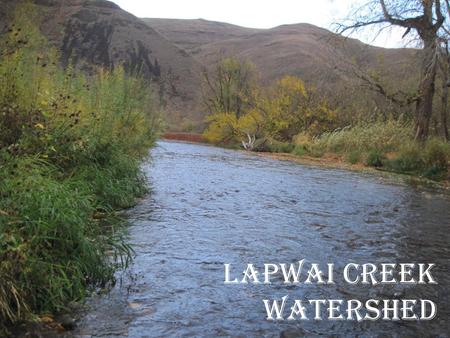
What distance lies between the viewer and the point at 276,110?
1415 inches

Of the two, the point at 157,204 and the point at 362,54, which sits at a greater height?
the point at 362,54

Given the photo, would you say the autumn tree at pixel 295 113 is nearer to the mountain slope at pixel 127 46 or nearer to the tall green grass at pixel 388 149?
the tall green grass at pixel 388 149

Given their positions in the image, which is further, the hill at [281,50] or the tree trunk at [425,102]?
the hill at [281,50]

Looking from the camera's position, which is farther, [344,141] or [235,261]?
[344,141]

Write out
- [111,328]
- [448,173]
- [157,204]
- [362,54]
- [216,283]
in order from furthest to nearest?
1. [362,54]
2. [448,173]
3. [157,204]
4. [216,283]
5. [111,328]

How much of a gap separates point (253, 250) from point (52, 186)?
2684 millimetres

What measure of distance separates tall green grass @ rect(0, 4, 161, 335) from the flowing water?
0.35m

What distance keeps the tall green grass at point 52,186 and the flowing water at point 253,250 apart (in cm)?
35

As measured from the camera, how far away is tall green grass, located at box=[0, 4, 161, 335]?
3896 mm

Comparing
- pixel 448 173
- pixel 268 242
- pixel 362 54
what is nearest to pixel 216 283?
pixel 268 242

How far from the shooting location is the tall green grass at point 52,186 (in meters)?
3.90

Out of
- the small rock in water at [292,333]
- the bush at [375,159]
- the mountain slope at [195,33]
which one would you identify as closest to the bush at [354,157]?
the bush at [375,159]

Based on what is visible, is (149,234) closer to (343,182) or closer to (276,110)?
(343,182)

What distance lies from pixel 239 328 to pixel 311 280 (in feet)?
4.89
